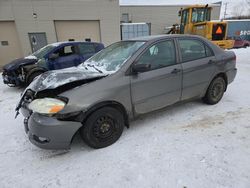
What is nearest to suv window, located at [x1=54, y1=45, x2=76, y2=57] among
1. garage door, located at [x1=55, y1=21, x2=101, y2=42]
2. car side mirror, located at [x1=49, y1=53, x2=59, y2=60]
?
car side mirror, located at [x1=49, y1=53, x2=59, y2=60]

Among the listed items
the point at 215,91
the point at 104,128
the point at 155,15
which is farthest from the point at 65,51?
the point at 155,15

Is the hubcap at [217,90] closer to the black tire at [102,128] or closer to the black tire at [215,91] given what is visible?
the black tire at [215,91]

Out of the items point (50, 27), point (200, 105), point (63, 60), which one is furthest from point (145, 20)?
point (200, 105)

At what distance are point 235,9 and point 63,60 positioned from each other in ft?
206

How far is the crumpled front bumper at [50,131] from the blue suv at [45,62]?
3.81 meters

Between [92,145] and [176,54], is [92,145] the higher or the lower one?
the lower one

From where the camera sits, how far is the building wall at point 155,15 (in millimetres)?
24844

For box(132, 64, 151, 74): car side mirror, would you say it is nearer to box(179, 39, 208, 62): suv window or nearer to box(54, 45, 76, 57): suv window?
box(179, 39, 208, 62): suv window

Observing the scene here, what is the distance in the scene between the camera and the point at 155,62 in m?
2.98

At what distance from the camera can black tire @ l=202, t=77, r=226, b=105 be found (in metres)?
3.79

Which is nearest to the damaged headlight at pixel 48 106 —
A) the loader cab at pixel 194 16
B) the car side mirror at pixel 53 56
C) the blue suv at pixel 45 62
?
the blue suv at pixel 45 62

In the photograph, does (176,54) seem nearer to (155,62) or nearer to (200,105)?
(155,62)

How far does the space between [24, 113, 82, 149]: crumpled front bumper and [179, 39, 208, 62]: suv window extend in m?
2.26

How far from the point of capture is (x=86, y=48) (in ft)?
21.9
